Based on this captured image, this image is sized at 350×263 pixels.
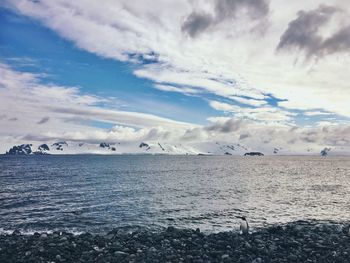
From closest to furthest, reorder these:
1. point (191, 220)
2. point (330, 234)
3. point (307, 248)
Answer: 1. point (307, 248)
2. point (330, 234)
3. point (191, 220)

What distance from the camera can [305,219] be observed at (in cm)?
4253

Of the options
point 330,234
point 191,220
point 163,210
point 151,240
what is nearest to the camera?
point 151,240

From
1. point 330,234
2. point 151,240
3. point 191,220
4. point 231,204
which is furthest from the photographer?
point 231,204

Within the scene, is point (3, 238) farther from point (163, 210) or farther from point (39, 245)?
point (163, 210)

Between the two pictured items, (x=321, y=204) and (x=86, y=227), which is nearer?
(x=86, y=227)

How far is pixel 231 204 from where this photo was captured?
53.6 m

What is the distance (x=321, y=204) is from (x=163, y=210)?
84.0 ft

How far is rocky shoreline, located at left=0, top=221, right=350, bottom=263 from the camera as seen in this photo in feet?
76.8

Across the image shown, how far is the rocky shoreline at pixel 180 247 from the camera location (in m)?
23.4

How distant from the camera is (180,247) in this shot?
26.3 metres

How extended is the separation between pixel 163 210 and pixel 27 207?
18.9 metres

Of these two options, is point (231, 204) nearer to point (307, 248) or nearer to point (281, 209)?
point (281, 209)

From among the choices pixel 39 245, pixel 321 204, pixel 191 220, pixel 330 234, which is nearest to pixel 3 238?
pixel 39 245

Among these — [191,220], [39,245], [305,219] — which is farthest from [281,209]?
[39,245]
